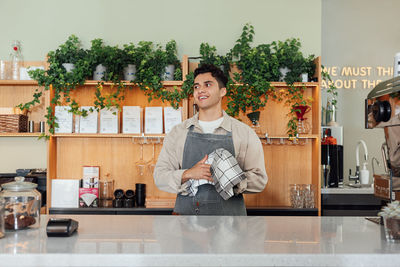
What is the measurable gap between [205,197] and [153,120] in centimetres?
141

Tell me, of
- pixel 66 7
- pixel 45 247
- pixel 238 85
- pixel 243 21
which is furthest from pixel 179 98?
pixel 45 247

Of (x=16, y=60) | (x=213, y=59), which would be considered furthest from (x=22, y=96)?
(x=213, y=59)

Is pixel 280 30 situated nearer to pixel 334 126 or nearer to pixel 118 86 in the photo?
pixel 334 126

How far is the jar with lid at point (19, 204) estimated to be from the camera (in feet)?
A: 5.35

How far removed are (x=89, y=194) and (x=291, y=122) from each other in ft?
6.33

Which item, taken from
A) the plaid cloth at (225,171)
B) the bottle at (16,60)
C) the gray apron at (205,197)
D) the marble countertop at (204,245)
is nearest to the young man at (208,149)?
the gray apron at (205,197)

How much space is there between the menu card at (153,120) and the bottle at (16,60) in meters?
1.27

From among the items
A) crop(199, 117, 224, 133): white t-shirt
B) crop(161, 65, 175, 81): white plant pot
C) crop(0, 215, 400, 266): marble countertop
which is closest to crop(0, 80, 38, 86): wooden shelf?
crop(161, 65, 175, 81): white plant pot

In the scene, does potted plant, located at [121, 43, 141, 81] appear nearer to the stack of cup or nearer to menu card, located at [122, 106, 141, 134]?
menu card, located at [122, 106, 141, 134]

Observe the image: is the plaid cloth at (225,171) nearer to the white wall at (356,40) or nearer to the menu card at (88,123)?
the menu card at (88,123)

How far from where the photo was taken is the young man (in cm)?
256

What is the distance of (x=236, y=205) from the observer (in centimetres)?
260

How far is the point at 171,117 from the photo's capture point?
12.5ft

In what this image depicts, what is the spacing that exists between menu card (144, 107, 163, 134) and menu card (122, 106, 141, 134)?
75mm
